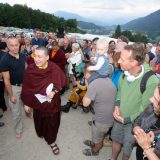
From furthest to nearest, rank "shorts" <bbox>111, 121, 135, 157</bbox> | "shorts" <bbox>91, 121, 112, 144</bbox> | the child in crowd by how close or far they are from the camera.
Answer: "shorts" <bbox>91, 121, 112, 144</bbox>, the child in crowd, "shorts" <bbox>111, 121, 135, 157</bbox>

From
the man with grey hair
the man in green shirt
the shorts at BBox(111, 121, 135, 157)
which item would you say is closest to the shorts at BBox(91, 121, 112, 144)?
the shorts at BBox(111, 121, 135, 157)

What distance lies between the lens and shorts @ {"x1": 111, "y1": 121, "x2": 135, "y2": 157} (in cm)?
307

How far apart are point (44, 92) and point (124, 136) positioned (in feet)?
4.72

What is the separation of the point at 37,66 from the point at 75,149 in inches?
66.3

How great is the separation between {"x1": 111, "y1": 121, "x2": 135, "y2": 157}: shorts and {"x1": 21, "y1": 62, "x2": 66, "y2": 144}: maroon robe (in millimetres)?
1104

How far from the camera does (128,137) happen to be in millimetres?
3080

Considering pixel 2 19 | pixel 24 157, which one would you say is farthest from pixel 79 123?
pixel 2 19

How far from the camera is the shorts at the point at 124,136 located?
307 centimetres

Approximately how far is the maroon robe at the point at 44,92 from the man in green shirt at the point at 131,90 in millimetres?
1106

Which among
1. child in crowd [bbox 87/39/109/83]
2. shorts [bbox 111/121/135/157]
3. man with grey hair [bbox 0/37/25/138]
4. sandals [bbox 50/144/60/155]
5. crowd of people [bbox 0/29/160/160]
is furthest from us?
sandals [bbox 50/144/60/155]

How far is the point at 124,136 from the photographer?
3170 millimetres

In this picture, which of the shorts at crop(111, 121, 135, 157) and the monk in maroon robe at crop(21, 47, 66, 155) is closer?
the shorts at crop(111, 121, 135, 157)

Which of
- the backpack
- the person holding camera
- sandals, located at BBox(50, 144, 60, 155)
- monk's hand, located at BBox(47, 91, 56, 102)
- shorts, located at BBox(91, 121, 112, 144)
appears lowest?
sandals, located at BBox(50, 144, 60, 155)

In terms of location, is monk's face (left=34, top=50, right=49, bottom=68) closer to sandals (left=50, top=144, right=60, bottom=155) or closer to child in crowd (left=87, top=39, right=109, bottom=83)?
child in crowd (left=87, top=39, right=109, bottom=83)
